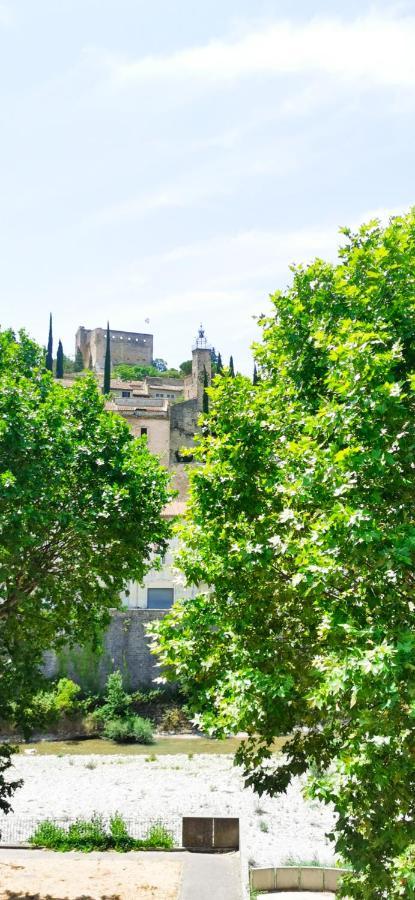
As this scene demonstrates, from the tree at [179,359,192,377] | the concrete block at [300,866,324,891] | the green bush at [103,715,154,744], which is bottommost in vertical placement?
the green bush at [103,715,154,744]

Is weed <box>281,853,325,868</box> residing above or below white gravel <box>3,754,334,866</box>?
above

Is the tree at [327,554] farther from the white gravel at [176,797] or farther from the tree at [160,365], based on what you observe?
the tree at [160,365]

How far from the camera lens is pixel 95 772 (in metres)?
31.5

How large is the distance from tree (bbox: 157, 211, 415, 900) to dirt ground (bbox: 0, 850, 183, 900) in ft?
16.1

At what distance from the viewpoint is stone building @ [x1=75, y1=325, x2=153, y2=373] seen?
118m

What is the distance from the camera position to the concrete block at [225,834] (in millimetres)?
18469

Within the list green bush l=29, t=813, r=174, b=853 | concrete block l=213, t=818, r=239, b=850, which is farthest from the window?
concrete block l=213, t=818, r=239, b=850

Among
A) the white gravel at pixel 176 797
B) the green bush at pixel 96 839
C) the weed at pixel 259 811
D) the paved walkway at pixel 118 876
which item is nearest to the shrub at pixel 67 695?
the white gravel at pixel 176 797

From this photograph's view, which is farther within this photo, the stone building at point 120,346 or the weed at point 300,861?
the stone building at point 120,346

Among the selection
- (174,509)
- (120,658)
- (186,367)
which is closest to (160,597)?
(120,658)

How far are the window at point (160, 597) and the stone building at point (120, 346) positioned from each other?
249 ft

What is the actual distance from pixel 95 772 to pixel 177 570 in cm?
2006

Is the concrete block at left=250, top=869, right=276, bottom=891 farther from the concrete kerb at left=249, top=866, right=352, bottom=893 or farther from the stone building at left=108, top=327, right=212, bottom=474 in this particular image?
the stone building at left=108, top=327, right=212, bottom=474

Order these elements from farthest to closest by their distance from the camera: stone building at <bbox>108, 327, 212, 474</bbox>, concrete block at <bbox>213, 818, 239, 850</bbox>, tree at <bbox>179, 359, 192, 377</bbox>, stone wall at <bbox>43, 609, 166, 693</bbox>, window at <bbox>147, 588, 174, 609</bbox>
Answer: tree at <bbox>179, 359, 192, 377</bbox> < stone building at <bbox>108, 327, 212, 474</bbox> < window at <bbox>147, 588, 174, 609</bbox> < stone wall at <bbox>43, 609, 166, 693</bbox> < concrete block at <bbox>213, 818, 239, 850</bbox>
